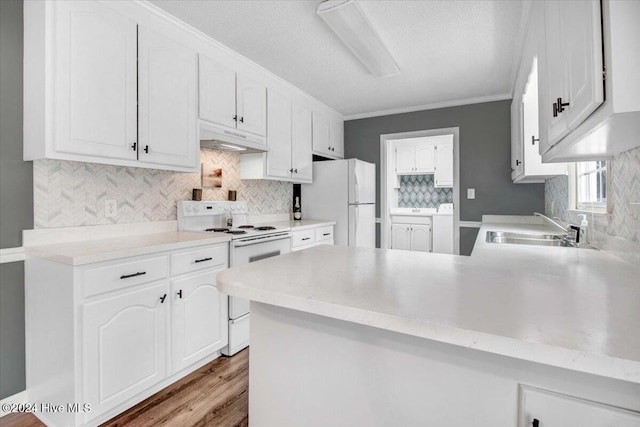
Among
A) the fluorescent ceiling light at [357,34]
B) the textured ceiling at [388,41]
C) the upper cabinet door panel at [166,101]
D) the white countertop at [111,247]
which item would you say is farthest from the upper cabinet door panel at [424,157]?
the white countertop at [111,247]

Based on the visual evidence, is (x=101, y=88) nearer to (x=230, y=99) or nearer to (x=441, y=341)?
(x=230, y=99)

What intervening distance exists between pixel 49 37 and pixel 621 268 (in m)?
2.87

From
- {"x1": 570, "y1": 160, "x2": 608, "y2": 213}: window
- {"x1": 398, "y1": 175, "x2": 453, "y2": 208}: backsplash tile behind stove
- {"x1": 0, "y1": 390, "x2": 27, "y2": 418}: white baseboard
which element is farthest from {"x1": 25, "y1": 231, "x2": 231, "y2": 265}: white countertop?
{"x1": 398, "y1": 175, "x2": 453, "y2": 208}: backsplash tile behind stove

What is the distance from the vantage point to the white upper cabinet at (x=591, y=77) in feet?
2.35

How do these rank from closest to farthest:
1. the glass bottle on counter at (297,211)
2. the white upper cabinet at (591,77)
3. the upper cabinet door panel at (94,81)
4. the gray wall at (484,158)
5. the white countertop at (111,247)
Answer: the white upper cabinet at (591,77), the white countertop at (111,247), the upper cabinet door panel at (94,81), the gray wall at (484,158), the glass bottle on counter at (297,211)

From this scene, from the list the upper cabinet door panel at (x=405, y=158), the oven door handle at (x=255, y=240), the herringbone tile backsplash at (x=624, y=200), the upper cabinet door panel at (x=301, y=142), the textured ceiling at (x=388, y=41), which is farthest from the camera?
the upper cabinet door panel at (x=405, y=158)

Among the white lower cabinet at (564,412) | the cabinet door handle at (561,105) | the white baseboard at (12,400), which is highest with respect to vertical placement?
the cabinet door handle at (561,105)

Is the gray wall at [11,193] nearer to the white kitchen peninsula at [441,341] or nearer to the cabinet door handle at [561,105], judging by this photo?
the white kitchen peninsula at [441,341]

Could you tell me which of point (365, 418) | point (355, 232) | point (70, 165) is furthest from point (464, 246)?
point (70, 165)

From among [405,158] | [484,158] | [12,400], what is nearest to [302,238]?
[12,400]

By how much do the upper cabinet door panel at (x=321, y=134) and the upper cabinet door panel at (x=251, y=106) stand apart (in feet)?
3.37

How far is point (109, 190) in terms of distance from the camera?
7.18 ft

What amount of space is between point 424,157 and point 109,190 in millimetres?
5547

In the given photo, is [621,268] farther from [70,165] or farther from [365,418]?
[70,165]
